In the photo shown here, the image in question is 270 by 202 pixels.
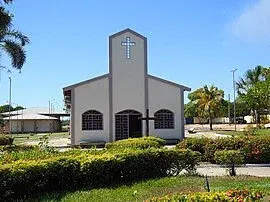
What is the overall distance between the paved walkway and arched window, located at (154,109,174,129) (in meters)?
14.6

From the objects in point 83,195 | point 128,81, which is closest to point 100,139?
point 128,81

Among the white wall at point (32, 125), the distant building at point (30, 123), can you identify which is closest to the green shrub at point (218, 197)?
the distant building at point (30, 123)

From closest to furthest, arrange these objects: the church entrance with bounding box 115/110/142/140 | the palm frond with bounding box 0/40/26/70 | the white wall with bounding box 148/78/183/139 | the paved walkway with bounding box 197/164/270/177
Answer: the paved walkway with bounding box 197/164/270/177
the palm frond with bounding box 0/40/26/70
the church entrance with bounding box 115/110/142/140
the white wall with bounding box 148/78/183/139

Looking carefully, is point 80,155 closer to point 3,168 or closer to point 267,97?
point 3,168

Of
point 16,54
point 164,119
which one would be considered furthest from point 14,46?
point 164,119

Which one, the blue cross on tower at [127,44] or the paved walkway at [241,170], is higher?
the blue cross on tower at [127,44]

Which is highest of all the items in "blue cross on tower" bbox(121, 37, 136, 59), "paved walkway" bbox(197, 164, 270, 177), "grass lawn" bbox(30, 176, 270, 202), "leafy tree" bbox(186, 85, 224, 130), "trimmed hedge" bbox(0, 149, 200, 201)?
"blue cross on tower" bbox(121, 37, 136, 59)

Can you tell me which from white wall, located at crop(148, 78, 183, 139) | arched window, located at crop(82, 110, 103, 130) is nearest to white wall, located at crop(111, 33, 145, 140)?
white wall, located at crop(148, 78, 183, 139)

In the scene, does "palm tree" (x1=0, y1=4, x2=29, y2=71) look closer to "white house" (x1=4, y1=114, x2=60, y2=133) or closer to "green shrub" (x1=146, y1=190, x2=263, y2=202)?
"green shrub" (x1=146, y1=190, x2=263, y2=202)

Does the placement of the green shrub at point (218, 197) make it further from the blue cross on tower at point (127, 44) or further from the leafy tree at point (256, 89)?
the leafy tree at point (256, 89)

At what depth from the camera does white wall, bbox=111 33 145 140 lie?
1259 inches

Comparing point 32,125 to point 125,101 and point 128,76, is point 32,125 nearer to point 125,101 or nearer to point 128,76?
point 125,101

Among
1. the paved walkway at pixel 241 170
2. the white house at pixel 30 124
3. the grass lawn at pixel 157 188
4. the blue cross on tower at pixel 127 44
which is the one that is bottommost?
the paved walkway at pixel 241 170

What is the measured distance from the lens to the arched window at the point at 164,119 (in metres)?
32.5
